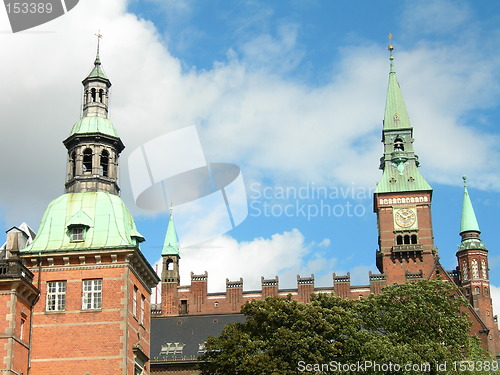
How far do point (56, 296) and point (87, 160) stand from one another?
31.0 ft

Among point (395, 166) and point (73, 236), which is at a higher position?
point (395, 166)

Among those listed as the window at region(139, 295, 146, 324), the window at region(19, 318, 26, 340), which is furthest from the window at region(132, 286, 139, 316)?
the window at region(19, 318, 26, 340)

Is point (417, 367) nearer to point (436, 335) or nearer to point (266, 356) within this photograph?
point (436, 335)

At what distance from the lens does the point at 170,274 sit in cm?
10356

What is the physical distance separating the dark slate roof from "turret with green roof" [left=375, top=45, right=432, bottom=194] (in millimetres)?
28798

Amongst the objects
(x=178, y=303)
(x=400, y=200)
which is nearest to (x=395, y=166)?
(x=400, y=200)

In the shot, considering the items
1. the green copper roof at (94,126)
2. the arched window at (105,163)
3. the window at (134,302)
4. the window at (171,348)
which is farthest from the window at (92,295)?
the window at (171,348)

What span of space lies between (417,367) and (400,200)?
2370 inches

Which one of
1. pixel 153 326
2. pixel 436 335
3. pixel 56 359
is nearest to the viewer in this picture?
pixel 56 359

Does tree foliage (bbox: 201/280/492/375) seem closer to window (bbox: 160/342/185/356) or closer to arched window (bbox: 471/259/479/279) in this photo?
window (bbox: 160/342/185/356)

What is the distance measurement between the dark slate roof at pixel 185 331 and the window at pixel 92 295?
132 feet

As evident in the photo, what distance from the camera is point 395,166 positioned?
110m

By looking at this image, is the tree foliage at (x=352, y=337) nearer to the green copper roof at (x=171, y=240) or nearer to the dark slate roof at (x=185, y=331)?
the dark slate roof at (x=185, y=331)

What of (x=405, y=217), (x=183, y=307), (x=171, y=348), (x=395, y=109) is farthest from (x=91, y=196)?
(x=395, y=109)
